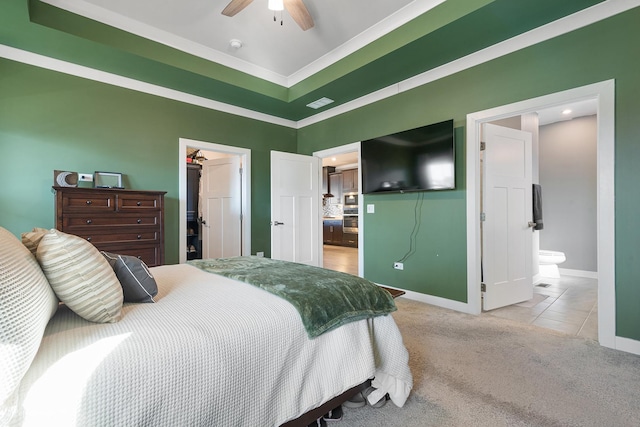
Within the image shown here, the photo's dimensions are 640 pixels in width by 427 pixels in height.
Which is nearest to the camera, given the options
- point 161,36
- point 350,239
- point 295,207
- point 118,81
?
point 161,36

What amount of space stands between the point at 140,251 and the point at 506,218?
12.8ft

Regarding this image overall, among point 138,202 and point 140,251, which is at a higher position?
point 138,202

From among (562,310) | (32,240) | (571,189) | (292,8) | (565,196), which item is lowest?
(562,310)

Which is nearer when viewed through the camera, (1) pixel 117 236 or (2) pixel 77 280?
(2) pixel 77 280

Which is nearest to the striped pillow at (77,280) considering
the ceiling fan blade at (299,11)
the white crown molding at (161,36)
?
the ceiling fan blade at (299,11)

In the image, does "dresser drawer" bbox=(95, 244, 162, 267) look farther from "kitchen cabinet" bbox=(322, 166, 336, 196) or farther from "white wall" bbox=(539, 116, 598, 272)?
"kitchen cabinet" bbox=(322, 166, 336, 196)

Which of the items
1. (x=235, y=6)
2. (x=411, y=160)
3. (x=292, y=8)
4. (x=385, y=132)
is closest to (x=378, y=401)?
(x=411, y=160)

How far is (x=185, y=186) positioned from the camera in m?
3.79

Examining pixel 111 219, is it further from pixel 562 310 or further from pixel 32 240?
pixel 562 310

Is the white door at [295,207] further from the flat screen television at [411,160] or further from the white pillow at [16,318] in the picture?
the white pillow at [16,318]

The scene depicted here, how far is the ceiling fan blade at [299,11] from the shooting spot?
2.26 metres

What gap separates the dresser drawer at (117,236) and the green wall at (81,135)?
64cm

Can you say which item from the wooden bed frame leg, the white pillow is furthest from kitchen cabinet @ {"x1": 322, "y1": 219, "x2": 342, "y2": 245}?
the white pillow

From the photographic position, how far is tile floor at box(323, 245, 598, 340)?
268 cm
